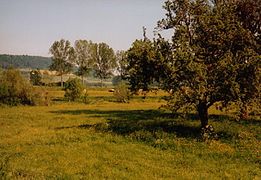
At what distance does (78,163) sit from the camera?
2183 centimetres

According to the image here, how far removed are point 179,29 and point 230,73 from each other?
219 inches

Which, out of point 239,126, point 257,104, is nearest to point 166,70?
point 257,104

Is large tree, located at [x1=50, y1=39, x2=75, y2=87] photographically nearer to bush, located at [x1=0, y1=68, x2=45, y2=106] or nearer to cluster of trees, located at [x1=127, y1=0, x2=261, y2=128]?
bush, located at [x1=0, y1=68, x2=45, y2=106]

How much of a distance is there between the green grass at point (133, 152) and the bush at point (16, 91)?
35.4 meters

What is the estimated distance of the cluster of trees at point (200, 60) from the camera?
2820 cm

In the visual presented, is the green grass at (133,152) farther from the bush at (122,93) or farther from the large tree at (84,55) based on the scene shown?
the large tree at (84,55)

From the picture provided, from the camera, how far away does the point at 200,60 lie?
94.7ft

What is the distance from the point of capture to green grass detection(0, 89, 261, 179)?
64.8 ft

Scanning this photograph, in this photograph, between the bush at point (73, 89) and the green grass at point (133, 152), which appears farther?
the bush at point (73, 89)

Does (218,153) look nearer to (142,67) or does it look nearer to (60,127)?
(142,67)

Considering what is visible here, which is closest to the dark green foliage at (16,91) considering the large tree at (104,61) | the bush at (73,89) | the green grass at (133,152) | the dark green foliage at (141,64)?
the bush at (73,89)

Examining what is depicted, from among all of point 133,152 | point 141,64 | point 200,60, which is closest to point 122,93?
point 141,64

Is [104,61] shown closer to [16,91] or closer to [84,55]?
[84,55]

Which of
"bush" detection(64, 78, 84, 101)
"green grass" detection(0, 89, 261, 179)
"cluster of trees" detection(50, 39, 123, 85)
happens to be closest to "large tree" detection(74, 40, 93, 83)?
"cluster of trees" detection(50, 39, 123, 85)
